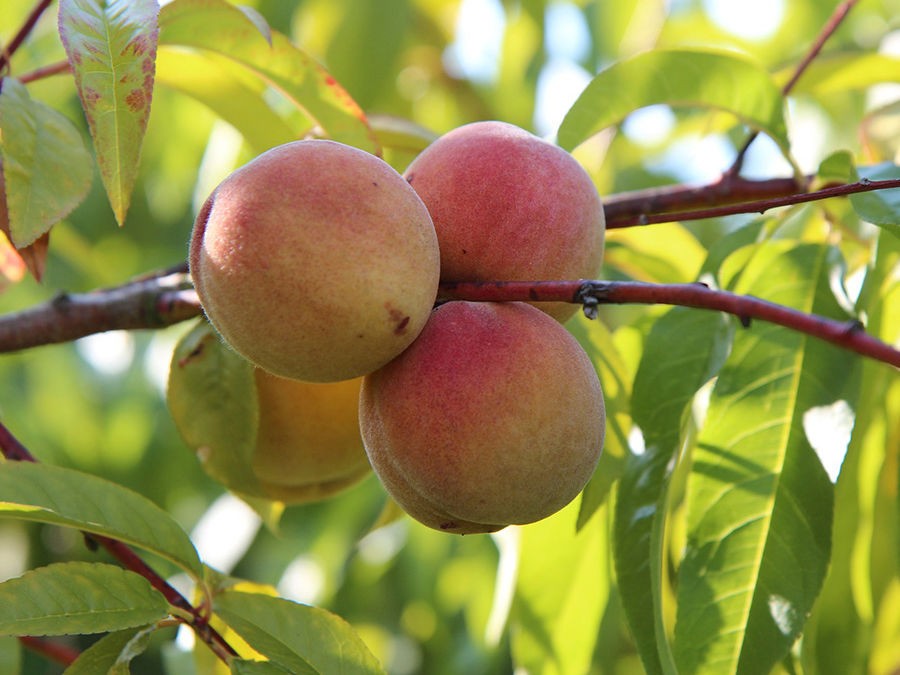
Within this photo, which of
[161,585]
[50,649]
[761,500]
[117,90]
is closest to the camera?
[117,90]

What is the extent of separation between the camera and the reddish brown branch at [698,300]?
965 mm

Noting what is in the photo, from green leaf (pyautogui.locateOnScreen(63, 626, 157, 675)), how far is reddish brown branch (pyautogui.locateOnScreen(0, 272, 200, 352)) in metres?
0.53

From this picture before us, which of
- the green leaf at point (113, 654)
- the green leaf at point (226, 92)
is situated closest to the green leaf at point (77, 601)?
the green leaf at point (113, 654)

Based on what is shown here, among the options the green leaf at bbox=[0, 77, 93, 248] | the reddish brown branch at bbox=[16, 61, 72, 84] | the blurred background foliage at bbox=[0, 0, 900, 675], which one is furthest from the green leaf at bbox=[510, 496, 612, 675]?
the reddish brown branch at bbox=[16, 61, 72, 84]

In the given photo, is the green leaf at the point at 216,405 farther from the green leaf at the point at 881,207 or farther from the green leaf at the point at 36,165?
the green leaf at the point at 881,207

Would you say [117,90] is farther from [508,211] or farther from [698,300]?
[698,300]

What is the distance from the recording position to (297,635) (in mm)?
1311

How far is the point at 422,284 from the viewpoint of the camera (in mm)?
1107

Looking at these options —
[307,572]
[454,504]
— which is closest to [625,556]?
[454,504]

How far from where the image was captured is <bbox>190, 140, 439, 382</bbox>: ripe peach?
3.47 ft

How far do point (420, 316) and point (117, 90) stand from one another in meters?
0.42

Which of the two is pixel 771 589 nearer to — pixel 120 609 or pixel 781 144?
pixel 781 144

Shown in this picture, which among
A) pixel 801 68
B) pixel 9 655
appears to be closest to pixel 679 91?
pixel 801 68

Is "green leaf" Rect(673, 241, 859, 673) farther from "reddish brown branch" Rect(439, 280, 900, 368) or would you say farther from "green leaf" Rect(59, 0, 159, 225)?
"green leaf" Rect(59, 0, 159, 225)
